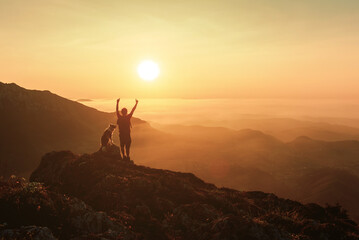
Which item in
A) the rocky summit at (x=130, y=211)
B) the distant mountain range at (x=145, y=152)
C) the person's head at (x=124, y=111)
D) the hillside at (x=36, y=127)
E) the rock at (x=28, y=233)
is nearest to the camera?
the rock at (x=28, y=233)

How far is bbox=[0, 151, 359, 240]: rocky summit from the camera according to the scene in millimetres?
7738

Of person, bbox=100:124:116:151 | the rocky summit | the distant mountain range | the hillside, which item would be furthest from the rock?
the distant mountain range

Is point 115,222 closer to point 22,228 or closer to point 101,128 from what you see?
point 22,228

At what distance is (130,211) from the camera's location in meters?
10.2

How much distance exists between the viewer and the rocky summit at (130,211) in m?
7.74

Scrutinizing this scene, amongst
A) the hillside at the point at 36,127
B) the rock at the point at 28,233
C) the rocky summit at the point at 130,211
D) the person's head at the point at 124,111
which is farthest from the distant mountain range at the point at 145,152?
the rock at the point at 28,233

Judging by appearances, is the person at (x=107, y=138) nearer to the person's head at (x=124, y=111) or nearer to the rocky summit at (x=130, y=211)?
the person's head at (x=124, y=111)

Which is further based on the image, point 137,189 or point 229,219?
point 137,189

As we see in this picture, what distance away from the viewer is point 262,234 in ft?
27.1

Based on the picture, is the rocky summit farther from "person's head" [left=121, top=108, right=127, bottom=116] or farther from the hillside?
the hillside

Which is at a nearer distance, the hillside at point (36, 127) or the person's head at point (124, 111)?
the person's head at point (124, 111)

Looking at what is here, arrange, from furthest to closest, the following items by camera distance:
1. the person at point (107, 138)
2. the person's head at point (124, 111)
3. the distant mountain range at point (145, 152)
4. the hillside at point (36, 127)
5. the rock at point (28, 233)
→ the distant mountain range at point (145, 152) < the hillside at point (36, 127) < the person at point (107, 138) < the person's head at point (124, 111) < the rock at point (28, 233)

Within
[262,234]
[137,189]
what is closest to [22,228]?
[137,189]

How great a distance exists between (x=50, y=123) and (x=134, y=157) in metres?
38.6
